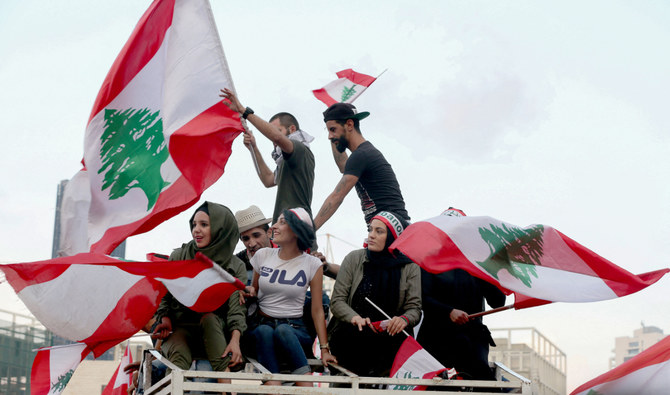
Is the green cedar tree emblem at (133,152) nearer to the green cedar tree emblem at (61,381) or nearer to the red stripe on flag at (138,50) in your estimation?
the red stripe on flag at (138,50)

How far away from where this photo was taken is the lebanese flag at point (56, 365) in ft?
28.8

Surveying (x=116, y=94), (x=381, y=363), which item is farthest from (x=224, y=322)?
(x=116, y=94)

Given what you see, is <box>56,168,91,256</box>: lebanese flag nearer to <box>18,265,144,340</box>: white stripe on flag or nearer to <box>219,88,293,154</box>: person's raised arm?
<box>18,265,144,340</box>: white stripe on flag

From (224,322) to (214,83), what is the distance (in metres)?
2.87

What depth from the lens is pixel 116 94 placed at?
A: 10172 mm

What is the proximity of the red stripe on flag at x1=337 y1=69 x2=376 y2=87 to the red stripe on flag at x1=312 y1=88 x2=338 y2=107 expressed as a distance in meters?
0.36

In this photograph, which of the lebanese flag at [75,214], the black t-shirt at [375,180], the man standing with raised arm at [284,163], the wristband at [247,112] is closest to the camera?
the black t-shirt at [375,180]

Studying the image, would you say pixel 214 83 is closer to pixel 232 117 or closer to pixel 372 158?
pixel 232 117

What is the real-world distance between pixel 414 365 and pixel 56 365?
11.5 ft

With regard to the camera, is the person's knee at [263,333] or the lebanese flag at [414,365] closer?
the lebanese flag at [414,365]

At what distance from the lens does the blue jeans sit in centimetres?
784

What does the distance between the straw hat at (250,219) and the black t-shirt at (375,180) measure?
111cm

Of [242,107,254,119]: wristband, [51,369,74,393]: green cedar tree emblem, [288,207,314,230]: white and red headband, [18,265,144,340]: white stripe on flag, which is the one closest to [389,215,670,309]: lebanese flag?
[288,207,314,230]: white and red headband

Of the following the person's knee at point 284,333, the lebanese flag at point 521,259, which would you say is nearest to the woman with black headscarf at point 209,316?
the person's knee at point 284,333
